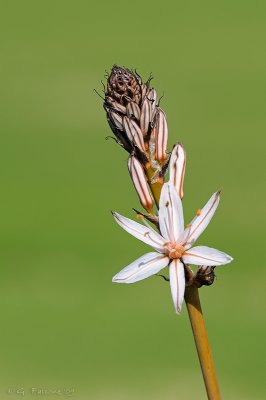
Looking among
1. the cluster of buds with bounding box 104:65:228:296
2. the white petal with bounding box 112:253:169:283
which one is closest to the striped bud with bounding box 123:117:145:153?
the cluster of buds with bounding box 104:65:228:296

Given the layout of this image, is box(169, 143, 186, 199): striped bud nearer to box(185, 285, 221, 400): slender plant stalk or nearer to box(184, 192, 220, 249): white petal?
box(184, 192, 220, 249): white petal

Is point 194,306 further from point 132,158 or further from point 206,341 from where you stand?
point 132,158

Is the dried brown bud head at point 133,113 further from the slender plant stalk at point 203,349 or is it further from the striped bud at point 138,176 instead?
the slender plant stalk at point 203,349

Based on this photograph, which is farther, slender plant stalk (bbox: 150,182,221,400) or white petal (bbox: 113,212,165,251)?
white petal (bbox: 113,212,165,251)

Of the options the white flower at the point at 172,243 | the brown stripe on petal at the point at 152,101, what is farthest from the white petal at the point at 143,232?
the brown stripe on petal at the point at 152,101

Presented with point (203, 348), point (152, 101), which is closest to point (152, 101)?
point (152, 101)

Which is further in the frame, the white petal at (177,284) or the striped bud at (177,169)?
the striped bud at (177,169)

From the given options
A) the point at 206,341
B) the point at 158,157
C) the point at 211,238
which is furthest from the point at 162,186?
the point at 211,238
